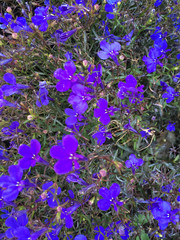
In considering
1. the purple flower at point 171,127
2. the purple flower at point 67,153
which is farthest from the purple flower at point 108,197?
the purple flower at point 171,127

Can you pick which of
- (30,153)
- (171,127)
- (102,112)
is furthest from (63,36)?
(171,127)

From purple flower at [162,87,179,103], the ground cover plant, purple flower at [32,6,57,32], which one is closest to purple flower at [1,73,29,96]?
the ground cover plant

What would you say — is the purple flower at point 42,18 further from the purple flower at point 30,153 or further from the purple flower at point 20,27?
the purple flower at point 30,153

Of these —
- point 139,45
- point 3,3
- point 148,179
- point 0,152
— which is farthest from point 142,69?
point 3,3

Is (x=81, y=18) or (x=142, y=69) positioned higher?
(x=81, y=18)

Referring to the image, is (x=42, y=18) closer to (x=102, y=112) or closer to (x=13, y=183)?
(x=102, y=112)

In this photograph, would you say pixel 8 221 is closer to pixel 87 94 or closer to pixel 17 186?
pixel 17 186

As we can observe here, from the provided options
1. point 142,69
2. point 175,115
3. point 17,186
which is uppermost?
point 142,69
